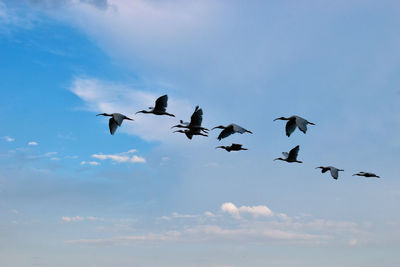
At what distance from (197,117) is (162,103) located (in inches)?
121

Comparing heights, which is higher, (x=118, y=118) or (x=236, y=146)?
(x=118, y=118)

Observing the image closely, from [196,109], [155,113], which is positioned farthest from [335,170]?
[155,113]

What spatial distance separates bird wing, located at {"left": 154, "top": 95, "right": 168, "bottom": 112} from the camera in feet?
123

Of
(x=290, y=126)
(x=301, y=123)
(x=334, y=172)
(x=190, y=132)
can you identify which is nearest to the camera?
(x=301, y=123)

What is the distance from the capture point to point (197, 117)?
126ft

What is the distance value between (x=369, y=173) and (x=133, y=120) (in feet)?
69.2

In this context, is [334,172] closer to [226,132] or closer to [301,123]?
[301,123]

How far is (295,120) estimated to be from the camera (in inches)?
1449

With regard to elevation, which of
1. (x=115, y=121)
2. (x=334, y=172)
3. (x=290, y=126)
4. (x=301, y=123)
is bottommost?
(x=334, y=172)

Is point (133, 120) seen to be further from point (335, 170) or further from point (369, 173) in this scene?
point (369, 173)

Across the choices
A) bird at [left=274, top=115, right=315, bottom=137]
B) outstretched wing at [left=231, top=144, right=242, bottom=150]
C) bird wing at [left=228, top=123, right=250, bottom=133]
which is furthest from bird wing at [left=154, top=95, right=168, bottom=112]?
bird at [left=274, top=115, right=315, bottom=137]

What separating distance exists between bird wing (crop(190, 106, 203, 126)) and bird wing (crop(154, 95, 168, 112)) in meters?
2.40

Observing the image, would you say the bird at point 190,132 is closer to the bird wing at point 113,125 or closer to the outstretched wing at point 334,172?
the bird wing at point 113,125

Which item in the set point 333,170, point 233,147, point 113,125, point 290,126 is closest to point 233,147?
point 233,147
